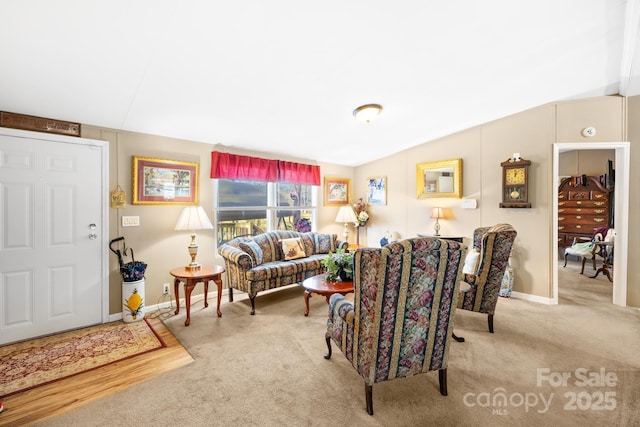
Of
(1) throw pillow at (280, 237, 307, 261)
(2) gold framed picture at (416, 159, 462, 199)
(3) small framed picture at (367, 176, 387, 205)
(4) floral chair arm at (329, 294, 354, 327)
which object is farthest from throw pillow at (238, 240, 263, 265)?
(2) gold framed picture at (416, 159, 462, 199)

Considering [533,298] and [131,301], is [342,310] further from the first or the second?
[533,298]

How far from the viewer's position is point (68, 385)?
207 centimetres

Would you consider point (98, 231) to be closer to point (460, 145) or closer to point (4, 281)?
point (4, 281)

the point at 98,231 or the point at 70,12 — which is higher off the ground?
the point at 70,12

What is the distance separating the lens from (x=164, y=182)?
3.56m

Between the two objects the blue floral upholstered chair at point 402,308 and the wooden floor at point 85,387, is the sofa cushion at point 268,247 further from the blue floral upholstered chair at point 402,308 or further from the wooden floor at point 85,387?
the blue floral upholstered chair at point 402,308

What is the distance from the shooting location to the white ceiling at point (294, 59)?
6.03 ft

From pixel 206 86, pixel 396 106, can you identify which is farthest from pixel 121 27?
pixel 396 106

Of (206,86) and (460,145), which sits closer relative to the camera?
(206,86)

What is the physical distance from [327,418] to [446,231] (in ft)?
12.5

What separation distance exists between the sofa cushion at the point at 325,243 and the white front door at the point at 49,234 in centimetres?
279

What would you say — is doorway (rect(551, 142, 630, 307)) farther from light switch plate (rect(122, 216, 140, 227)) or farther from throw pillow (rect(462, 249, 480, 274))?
light switch plate (rect(122, 216, 140, 227))

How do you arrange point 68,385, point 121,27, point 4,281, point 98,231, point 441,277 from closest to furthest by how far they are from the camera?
1. point 441,277
2. point 121,27
3. point 68,385
4. point 4,281
5. point 98,231

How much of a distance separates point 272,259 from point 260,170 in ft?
4.67
